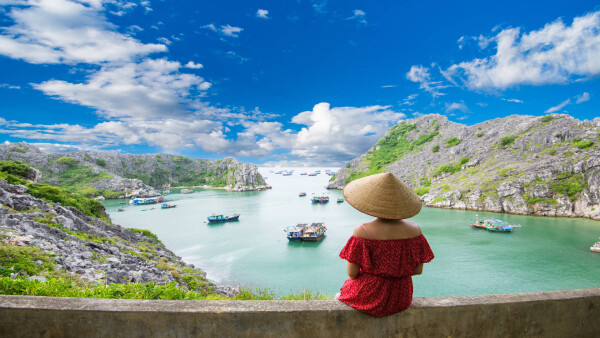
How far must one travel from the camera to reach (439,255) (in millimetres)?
27188

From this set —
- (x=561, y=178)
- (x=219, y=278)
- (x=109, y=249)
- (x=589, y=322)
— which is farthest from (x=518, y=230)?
(x=109, y=249)

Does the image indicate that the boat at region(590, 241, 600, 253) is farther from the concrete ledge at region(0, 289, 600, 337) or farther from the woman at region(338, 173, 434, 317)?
the woman at region(338, 173, 434, 317)

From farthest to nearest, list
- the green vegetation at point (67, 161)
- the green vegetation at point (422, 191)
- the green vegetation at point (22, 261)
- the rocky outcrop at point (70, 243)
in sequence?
the green vegetation at point (67, 161) → the green vegetation at point (422, 191) → the rocky outcrop at point (70, 243) → the green vegetation at point (22, 261)

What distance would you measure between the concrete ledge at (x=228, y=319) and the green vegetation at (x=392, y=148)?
100719mm

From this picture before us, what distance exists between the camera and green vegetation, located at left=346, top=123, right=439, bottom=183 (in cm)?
11025

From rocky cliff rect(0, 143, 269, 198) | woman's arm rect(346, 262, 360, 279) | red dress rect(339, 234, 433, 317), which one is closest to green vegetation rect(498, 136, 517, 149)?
red dress rect(339, 234, 433, 317)

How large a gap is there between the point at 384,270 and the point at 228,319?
1476 millimetres

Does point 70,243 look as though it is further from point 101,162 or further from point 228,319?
point 101,162

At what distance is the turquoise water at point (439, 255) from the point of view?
821 inches

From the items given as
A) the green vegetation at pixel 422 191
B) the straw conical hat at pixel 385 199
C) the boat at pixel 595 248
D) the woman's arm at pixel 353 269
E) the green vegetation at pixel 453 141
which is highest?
the green vegetation at pixel 453 141

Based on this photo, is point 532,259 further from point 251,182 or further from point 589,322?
point 251,182

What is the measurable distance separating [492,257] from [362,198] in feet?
103

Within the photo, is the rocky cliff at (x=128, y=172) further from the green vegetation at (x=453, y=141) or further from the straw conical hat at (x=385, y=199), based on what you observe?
the straw conical hat at (x=385, y=199)

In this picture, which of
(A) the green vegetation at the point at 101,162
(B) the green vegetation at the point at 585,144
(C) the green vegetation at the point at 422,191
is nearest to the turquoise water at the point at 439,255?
(B) the green vegetation at the point at 585,144
